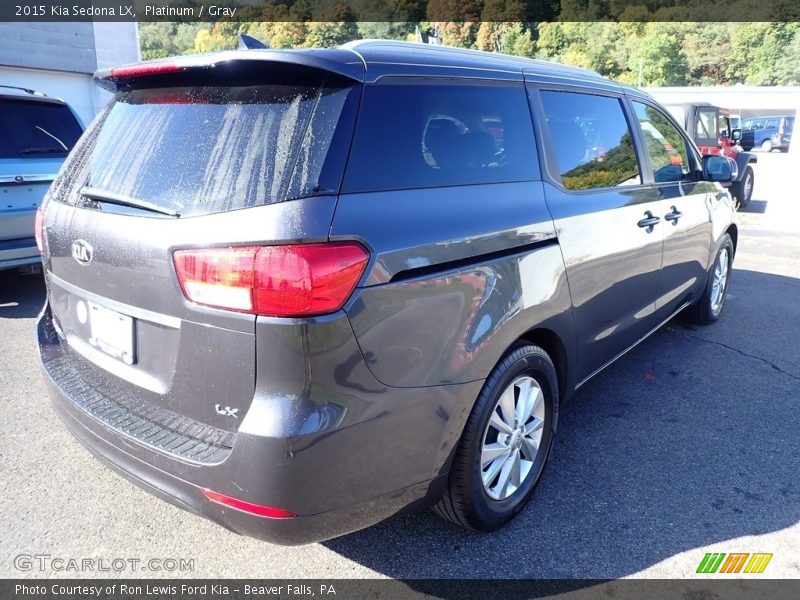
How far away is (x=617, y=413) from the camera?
3479mm

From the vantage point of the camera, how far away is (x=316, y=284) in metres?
1.62

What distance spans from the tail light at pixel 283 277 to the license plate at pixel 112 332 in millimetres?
494

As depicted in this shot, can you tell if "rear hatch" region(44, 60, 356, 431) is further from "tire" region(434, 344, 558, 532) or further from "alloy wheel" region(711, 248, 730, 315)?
"alloy wheel" region(711, 248, 730, 315)

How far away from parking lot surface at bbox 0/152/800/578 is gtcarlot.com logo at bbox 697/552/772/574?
3 centimetres

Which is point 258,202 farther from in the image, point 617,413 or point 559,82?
point 617,413

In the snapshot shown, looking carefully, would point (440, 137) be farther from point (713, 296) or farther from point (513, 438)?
point (713, 296)

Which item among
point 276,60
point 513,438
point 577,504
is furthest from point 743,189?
point 276,60

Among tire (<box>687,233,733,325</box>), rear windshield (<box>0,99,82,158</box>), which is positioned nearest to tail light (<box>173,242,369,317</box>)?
tire (<box>687,233,733,325</box>)

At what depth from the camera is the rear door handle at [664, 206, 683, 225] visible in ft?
11.8

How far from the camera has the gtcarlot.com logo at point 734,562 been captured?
2271mm

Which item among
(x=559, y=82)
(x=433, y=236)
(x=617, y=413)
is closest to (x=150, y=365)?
(x=433, y=236)

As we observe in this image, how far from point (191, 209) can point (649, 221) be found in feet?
8.45

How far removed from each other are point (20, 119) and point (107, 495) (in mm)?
4188

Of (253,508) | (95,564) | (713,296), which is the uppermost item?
(253,508)
